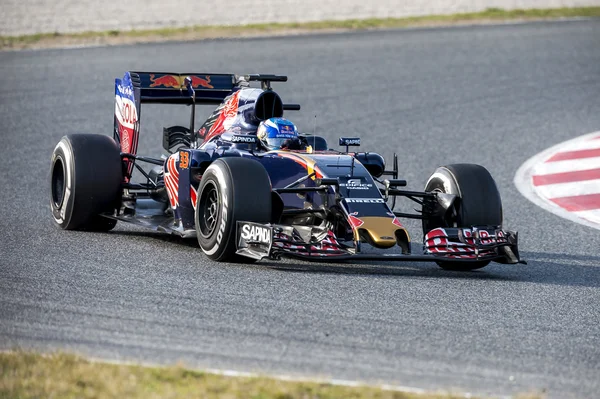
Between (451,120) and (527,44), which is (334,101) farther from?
(527,44)

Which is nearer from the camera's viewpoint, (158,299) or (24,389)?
(24,389)

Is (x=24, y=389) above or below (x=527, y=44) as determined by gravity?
below

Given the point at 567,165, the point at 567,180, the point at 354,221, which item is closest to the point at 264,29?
the point at 567,165

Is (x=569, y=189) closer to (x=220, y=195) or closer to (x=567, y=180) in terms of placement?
(x=567, y=180)

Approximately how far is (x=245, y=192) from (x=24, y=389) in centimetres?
372

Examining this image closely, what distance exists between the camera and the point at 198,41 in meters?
24.9

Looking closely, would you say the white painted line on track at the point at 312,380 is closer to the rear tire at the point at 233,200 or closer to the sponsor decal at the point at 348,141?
the rear tire at the point at 233,200

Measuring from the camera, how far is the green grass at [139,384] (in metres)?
5.39

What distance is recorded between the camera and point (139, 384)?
5.51m

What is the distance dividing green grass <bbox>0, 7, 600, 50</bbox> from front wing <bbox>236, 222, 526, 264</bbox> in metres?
16.2

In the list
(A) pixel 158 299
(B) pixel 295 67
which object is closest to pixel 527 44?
(B) pixel 295 67

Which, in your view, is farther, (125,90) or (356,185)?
(125,90)

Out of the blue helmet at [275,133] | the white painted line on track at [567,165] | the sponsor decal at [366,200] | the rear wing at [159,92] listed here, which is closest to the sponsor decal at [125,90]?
the rear wing at [159,92]

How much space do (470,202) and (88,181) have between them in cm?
363
